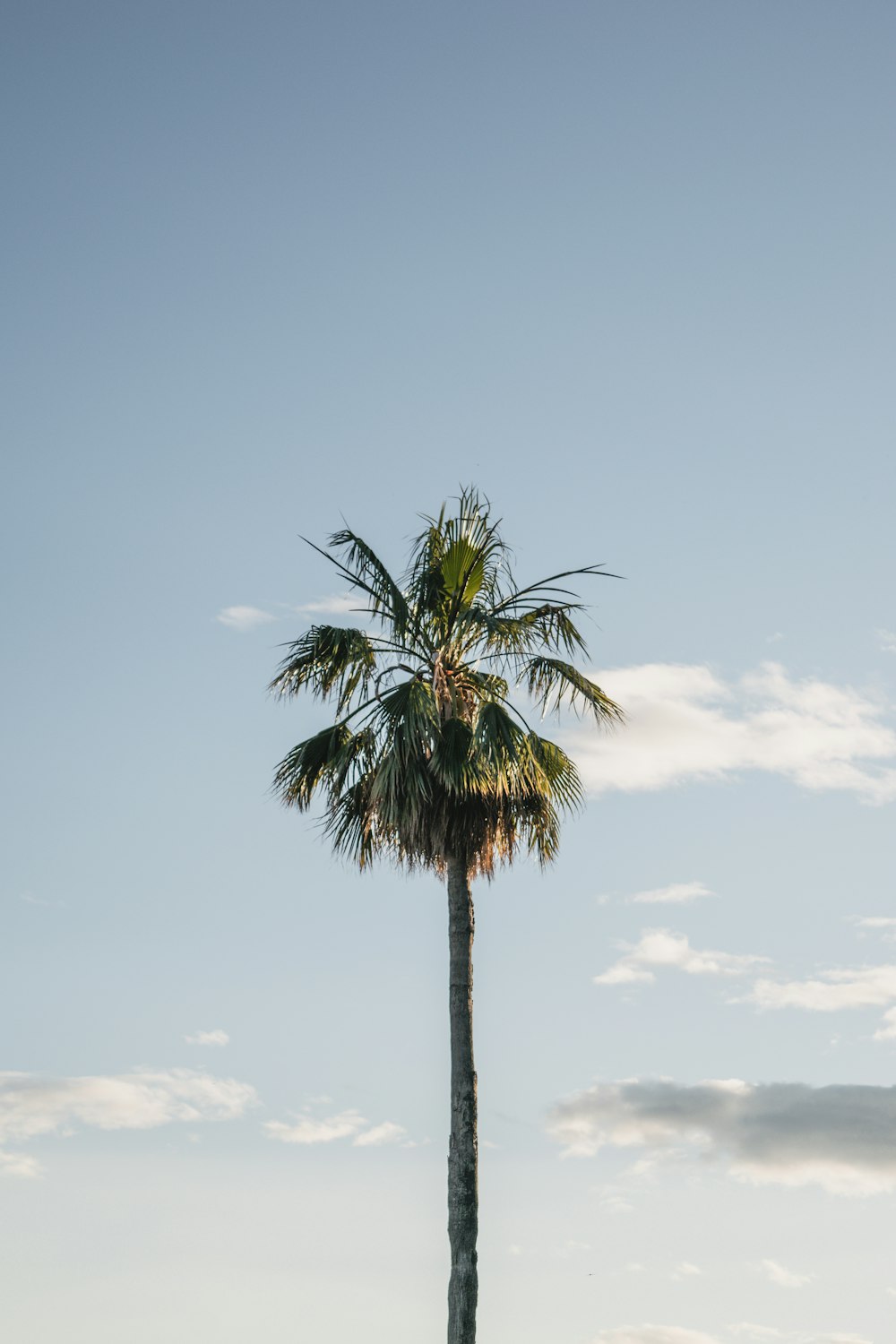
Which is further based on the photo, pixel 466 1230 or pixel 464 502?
pixel 464 502

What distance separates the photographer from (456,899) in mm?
21094

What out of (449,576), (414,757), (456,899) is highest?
(449,576)

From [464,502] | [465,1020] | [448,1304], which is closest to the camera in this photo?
[448,1304]

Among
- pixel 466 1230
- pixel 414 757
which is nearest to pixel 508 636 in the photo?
pixel 414 757

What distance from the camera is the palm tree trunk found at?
19.0 m

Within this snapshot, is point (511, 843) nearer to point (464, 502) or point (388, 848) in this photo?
point (388, 848)

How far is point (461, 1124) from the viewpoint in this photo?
64.9 ft

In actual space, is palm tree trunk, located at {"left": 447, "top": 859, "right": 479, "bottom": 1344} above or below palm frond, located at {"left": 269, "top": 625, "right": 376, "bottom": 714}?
below

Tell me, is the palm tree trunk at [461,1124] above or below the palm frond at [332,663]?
below

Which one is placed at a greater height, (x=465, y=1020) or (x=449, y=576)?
(x=449, y=576)

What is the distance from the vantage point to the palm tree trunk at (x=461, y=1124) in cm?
1900

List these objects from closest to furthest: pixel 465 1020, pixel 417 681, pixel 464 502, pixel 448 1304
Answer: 1. pixel 448 1304
2. pixel 465 1020
3. pixel 417 681
4. pixel 464 502

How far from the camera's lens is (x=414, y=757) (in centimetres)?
2102

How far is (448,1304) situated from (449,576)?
34.1 ft
